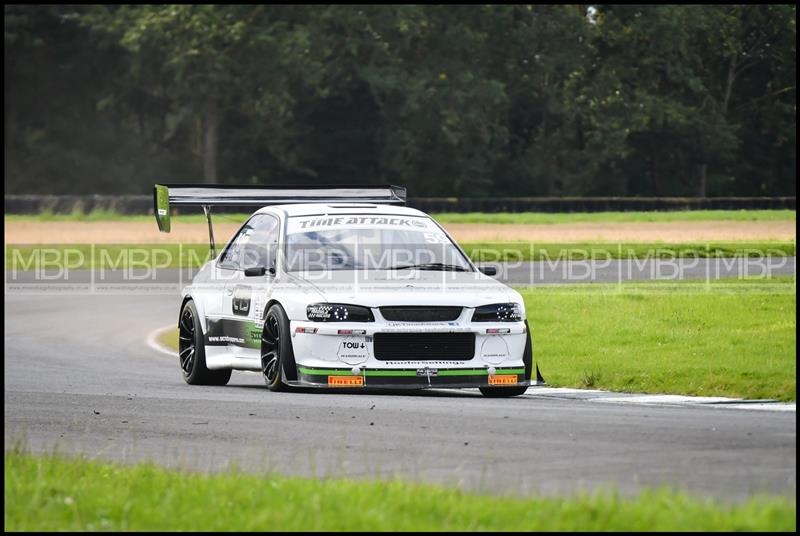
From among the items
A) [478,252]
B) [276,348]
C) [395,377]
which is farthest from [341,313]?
[478,252]

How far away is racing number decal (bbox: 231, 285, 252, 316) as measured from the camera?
47.3 feet

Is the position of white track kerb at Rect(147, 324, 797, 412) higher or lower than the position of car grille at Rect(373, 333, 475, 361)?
lower

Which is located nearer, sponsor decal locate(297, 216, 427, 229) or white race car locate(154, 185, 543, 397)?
white race car locate(154, 185, 543, 397)

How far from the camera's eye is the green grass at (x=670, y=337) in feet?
48.1

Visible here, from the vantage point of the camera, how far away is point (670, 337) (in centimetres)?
1859

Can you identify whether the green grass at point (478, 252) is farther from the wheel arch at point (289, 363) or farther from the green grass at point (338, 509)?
the green grass at point (338, 509)

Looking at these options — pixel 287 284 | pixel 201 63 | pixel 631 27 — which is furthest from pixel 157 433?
pixel 631 27

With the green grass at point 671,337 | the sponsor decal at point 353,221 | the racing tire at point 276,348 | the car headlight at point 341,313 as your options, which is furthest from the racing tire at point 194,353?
the green grass at point 671,337

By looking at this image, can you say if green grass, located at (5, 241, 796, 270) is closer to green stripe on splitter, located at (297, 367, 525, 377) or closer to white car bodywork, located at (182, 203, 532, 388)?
white car bodywork, located at (182, 203, 532, 388)

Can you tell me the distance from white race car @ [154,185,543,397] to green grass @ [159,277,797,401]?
1.82 meters

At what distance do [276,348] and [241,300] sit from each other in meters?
1.02

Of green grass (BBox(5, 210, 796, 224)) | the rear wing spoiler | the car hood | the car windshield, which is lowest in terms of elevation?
green grass (BBox(5, 210, 796, 224))

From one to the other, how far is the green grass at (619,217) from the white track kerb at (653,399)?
41775 millimetres

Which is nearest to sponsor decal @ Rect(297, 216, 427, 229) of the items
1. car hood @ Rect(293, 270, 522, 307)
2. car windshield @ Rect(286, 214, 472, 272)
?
car windshield @ Rect(286, 214, 472, 272)
